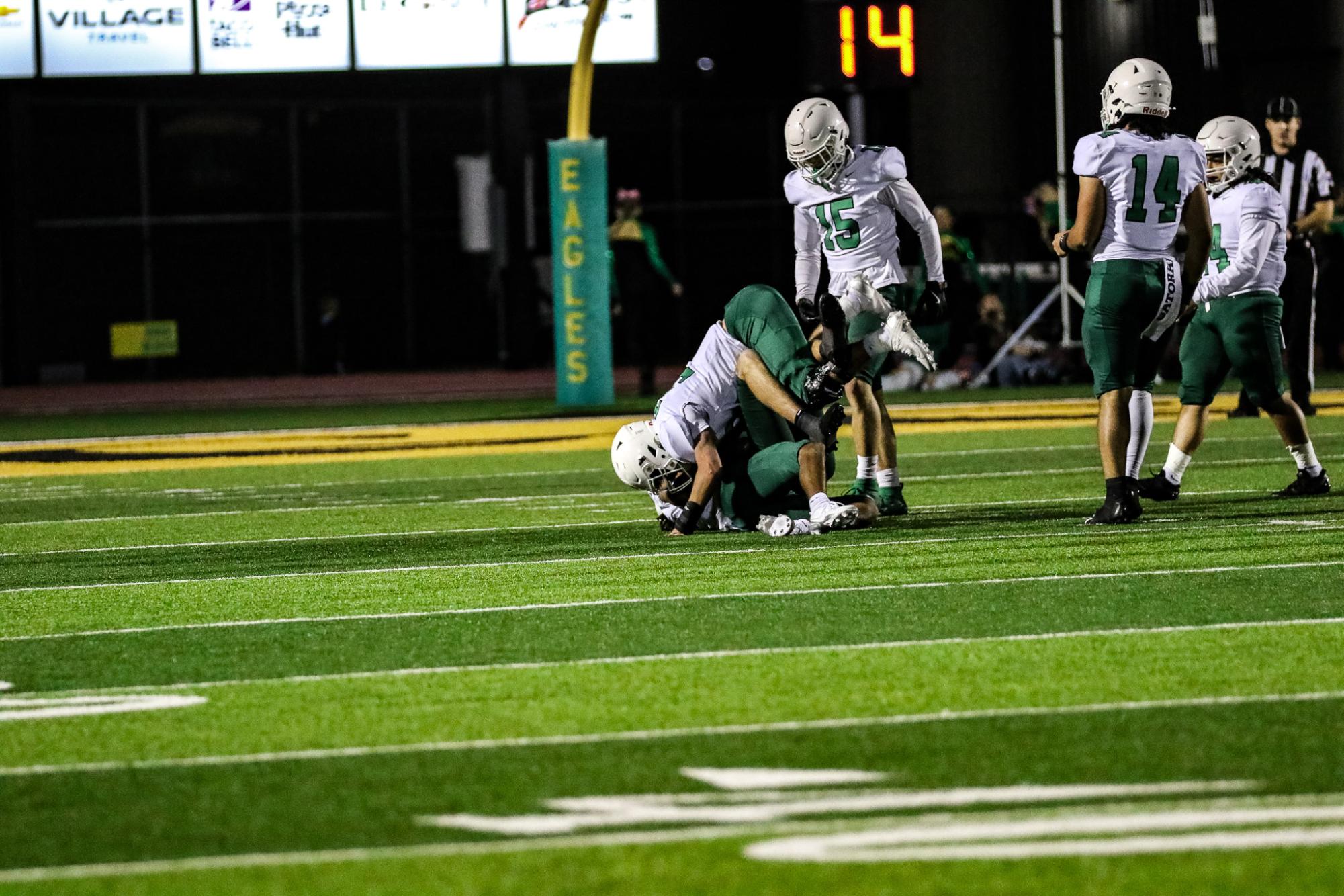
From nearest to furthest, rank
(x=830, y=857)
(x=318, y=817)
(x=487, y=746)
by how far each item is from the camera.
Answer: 1. (x=830, y=857)
2. (x=318, y=817)
3. (x=487, y=746)

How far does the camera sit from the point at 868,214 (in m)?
10.2

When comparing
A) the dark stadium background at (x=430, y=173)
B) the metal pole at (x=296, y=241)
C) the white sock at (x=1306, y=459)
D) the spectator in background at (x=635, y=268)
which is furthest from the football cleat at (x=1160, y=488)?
the metal pole at (x=296, y=241)

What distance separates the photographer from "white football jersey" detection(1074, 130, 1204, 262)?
9188mm

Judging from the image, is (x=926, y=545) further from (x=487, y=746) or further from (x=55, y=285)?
(x=55, y=285)

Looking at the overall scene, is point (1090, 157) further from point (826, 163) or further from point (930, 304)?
point (826, 163)

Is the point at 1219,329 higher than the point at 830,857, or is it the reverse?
the point at 1219,329

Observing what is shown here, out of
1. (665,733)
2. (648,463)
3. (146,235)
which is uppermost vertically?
(146,235)

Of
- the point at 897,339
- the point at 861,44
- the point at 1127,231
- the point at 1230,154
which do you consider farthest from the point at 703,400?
the point at 861,44

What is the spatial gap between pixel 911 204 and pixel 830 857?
6.38 metres

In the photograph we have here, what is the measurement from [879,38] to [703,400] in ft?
31.5

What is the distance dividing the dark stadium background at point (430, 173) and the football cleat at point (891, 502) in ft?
56.7

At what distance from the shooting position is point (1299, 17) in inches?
1148

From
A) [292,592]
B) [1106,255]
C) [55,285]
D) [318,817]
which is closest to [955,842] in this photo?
[318,817]

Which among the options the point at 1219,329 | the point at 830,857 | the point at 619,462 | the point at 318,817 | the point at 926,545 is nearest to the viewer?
the point at 830,857
